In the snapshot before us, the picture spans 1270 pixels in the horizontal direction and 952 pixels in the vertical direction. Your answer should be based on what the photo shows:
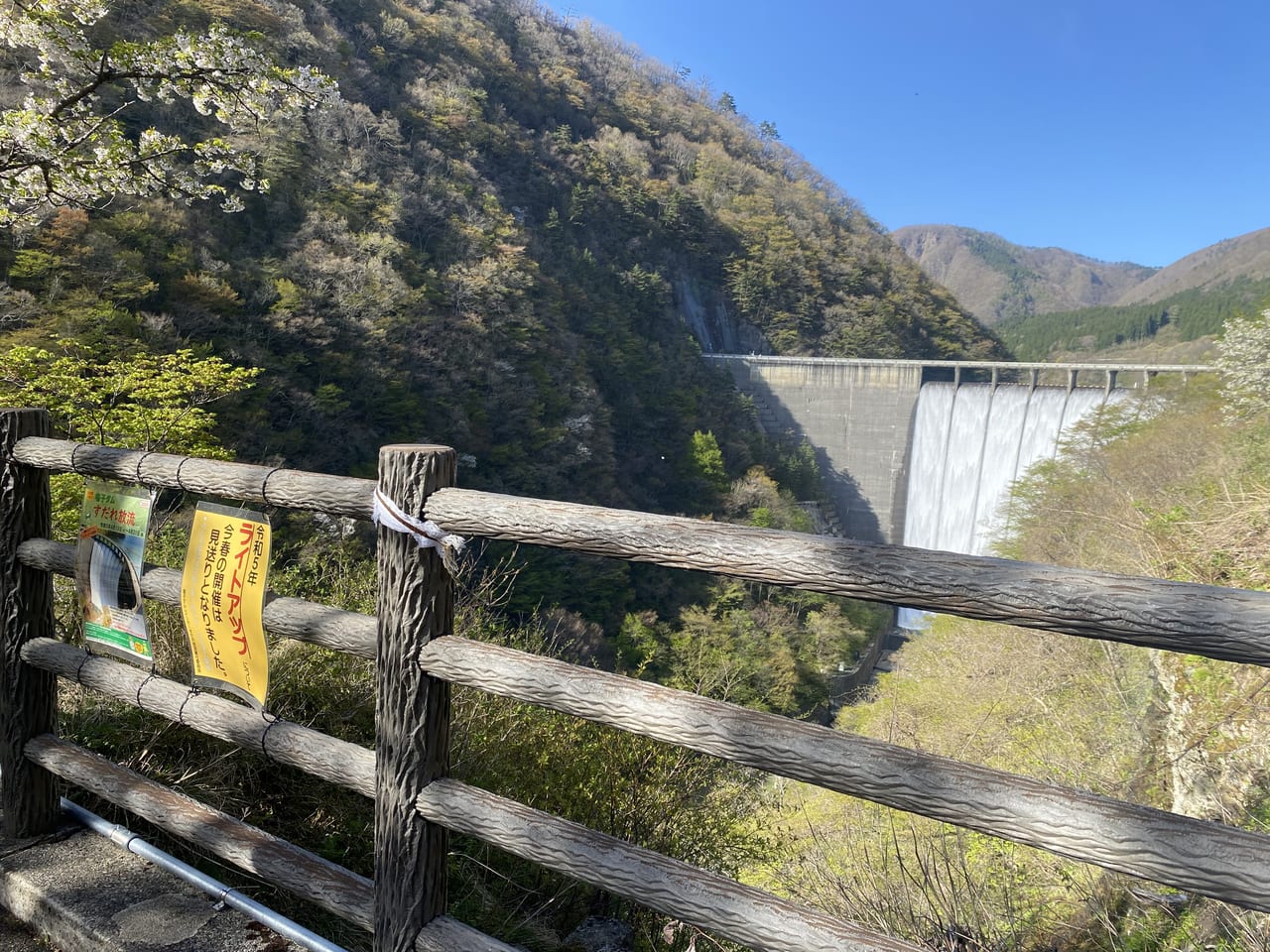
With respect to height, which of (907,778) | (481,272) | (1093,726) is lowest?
(1093,726)

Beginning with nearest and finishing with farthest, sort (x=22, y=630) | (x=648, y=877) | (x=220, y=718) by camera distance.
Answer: (x=648, y=877)
(x=220, y=718)
(x=22, y=630)

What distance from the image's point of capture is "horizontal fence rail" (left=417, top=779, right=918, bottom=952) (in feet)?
3.08

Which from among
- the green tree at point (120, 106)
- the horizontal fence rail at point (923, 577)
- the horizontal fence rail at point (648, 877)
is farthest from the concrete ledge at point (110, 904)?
the green tree at point (120, 106)

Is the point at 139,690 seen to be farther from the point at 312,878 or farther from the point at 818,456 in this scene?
the point at 818,456

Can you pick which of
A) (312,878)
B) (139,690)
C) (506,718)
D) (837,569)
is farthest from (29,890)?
(506,718)

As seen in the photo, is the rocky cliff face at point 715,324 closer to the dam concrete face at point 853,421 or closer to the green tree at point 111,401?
the dam concrete face at point 853,421

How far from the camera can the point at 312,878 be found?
4.36 ft

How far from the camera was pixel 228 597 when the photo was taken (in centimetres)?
133

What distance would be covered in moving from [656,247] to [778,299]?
650cm

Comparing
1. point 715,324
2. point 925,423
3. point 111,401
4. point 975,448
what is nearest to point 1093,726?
point 111,401

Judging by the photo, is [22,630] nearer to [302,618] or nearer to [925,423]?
[302,618]

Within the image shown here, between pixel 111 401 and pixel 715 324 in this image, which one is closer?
pixel 111 401

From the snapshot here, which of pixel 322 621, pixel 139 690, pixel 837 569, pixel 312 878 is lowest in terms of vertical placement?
pixel 312 878

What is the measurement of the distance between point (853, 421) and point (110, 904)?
1073 inches
